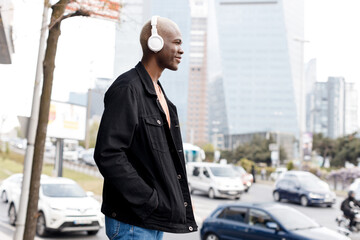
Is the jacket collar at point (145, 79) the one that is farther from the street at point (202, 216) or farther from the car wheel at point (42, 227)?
the car wheel at point (42, 227)

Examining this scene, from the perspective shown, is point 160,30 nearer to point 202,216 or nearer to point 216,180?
point 202,216

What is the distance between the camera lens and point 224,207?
9.31 metres

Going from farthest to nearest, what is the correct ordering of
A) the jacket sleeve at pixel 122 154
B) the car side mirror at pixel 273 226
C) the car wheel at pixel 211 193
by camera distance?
the car wheel at pixel 211 193 < the car side mirror at pixel 273 226 < the jacket sleeve at pixel 122 154

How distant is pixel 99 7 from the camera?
570 cm

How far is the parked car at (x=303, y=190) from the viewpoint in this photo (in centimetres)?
1848

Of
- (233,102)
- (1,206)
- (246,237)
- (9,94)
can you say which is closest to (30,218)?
(9,94)

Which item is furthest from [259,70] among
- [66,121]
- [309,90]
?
[66,121]

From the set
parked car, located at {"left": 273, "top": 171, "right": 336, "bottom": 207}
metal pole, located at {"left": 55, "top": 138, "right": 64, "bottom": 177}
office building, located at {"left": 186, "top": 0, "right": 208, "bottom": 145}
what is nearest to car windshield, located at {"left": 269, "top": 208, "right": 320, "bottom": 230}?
parked car, located at {"left": 273, "top": 171, "right": 336, "bottom": 207}

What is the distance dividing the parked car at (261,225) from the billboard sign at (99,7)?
16.2ft

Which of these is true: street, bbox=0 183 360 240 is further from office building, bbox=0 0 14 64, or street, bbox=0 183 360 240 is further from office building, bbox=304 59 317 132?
office building, bbox=304 59 317 132

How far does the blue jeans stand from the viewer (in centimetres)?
169

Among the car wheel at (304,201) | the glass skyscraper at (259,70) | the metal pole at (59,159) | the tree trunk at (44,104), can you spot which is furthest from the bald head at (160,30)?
the glass skyscraper at (259,70)

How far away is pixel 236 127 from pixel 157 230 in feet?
424

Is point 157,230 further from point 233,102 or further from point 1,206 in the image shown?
point 233,102
